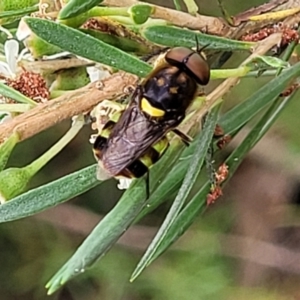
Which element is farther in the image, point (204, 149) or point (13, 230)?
point (13, 230)

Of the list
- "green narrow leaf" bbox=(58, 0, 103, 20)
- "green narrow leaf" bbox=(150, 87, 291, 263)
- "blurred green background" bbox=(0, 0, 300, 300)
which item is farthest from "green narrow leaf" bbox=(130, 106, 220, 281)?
"blurred green background" bbox=(0, 0, 300, 300)

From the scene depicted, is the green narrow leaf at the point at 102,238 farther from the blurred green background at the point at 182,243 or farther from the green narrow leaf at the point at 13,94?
the blurred green background at the point at 182,243

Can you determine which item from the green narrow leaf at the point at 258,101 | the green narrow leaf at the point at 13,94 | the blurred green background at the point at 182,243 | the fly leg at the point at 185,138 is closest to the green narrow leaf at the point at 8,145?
the green narrow leaf at the point at 13,94

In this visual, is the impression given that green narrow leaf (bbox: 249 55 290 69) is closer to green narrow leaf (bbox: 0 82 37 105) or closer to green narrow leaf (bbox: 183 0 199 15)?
green narrow leaf (bbox: 183 0 199 15)

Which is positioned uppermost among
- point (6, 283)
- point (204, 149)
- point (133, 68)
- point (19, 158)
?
point (133, 68)

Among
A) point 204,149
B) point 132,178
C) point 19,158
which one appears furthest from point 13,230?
point 204,149

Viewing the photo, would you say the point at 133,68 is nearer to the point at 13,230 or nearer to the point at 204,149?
the point at 204,149
